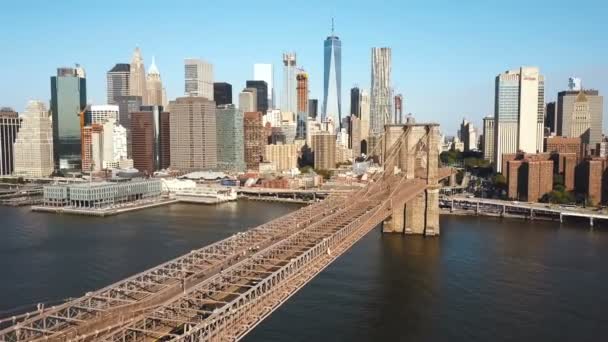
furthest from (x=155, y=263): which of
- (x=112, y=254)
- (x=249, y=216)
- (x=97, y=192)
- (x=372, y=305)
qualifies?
(x=97, y=192)

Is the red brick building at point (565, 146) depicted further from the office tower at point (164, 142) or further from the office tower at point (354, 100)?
the office tower at point (354, 100)

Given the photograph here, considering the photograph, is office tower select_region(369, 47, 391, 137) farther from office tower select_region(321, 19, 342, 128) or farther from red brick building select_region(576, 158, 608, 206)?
red brick building select_region(576, 158, 608, 206)

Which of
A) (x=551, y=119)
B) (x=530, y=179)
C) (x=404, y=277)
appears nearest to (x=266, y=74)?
(x=551, y=119)

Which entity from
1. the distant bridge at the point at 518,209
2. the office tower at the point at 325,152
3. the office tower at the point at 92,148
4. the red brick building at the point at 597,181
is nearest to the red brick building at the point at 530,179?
the red brick building at the point at 597,181

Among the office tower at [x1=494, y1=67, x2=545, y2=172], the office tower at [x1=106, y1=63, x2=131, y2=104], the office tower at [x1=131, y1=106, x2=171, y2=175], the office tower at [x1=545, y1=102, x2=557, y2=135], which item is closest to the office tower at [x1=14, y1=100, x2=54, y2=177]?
the office tower at [x1=131, y1=106, x2=171, y2=175]

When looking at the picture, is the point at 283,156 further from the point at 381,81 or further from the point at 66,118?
the point at 381,81

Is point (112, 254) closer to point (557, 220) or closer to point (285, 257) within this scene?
point (285, 257)
